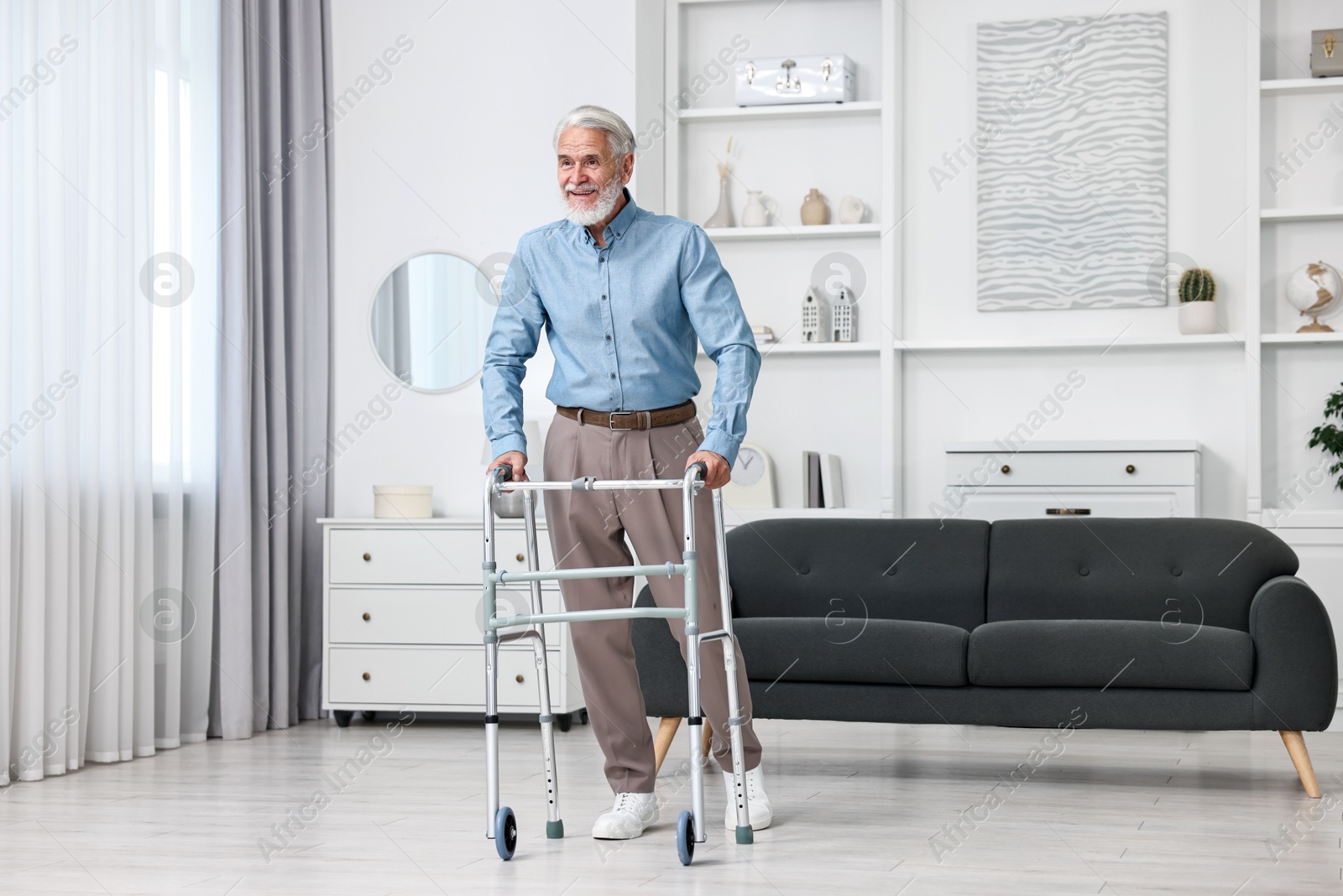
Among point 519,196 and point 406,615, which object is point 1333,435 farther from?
point 406,615

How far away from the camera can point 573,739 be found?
4270 millimetres

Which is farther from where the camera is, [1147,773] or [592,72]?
[592,72]

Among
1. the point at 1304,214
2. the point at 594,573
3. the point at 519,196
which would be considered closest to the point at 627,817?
the point at 594,573

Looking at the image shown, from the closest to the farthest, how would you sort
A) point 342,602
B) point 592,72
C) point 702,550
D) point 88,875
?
1. point 88,875
2. point 702,550
3. point 342,602
4. point 592,72

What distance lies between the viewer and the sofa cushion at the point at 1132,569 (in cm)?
376

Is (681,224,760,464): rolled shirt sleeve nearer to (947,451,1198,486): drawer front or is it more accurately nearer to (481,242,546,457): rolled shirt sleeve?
(481,242,546,457): rolled shirt sleeve

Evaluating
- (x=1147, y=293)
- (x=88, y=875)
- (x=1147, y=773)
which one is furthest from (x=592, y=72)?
(x=88, y=875)

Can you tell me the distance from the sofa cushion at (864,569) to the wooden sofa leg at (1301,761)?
2.97 ft

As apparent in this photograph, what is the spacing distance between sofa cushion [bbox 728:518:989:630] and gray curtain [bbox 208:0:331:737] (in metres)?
1.59

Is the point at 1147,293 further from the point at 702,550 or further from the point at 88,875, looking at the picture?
the point at 88,875

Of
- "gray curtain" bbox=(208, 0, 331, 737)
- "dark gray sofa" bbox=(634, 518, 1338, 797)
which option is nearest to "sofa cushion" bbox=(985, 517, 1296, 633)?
"dark gray sofa" bbox=(634, 518, 1338, 797)

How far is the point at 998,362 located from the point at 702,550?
9.31 ft

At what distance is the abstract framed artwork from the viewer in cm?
507

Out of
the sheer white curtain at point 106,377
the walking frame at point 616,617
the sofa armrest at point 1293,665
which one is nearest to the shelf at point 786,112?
the sheer white curtain at point 106,377
